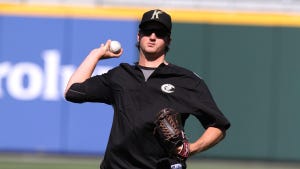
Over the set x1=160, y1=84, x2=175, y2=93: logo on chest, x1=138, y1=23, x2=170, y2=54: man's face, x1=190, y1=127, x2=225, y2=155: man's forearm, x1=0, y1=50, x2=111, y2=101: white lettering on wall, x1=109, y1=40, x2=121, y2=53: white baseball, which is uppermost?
x1=138, y1=23, x2=170, y2=54: man's face

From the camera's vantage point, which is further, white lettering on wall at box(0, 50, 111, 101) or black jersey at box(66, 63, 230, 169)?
white lettering on wall at box(0, 50, 111, 101)

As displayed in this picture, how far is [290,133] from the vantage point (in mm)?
11719

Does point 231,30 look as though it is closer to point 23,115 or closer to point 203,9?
point 203,9

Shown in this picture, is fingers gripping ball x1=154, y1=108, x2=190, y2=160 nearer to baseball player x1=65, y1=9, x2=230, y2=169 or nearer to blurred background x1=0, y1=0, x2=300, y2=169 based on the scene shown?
baseball player x1=65, y1=9, x2=230, y2=169

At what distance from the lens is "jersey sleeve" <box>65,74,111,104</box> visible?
430 centimetres

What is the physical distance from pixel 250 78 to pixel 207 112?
7801 mm

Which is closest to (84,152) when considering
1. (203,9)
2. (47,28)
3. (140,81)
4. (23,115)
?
(23,115)

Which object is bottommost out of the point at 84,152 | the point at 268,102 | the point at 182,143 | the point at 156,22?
the point at 84,152

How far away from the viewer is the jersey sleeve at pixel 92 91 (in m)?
4.30

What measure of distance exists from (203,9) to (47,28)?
215cm

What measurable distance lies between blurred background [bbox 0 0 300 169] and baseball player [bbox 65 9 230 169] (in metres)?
7.34

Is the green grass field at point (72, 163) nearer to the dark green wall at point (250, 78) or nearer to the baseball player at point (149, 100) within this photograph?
the dark green wall at point (250, 78)

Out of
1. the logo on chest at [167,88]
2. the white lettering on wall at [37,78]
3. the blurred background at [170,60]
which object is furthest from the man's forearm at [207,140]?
the white lettering on wall at [37,78]

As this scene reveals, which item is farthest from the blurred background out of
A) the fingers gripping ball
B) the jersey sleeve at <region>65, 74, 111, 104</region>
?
the fingers gripping ball
